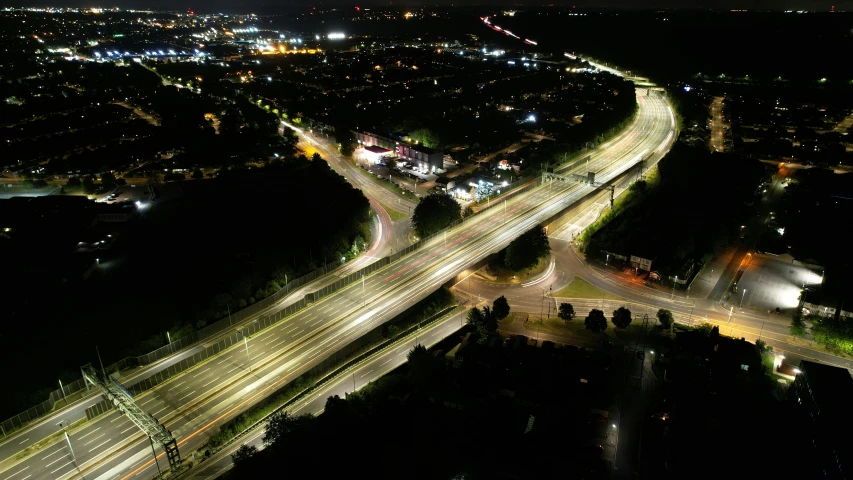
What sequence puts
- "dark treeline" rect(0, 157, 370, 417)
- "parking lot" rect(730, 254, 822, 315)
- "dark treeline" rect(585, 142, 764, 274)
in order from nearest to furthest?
"dark treeline" rect(0, 157, 370, 417) < "parking lot" rect(730, 254, 822, 315) < "dark treeline" rect(585, 142, 764, 274)

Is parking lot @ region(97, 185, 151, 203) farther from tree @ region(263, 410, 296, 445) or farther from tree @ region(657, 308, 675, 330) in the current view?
tree @ region(657, 308, 675, 330)

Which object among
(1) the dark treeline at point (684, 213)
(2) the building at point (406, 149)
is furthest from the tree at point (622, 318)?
(2) the building at point (406, 149)

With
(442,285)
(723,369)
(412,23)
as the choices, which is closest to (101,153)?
(442,285)

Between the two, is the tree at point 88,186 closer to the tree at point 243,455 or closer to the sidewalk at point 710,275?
the tree at point 243,455

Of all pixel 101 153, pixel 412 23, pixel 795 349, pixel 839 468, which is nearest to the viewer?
pixel 839 468

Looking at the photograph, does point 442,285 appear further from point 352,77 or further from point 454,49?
point 454,49

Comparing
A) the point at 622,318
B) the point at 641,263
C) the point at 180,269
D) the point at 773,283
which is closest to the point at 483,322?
the point at 622,318

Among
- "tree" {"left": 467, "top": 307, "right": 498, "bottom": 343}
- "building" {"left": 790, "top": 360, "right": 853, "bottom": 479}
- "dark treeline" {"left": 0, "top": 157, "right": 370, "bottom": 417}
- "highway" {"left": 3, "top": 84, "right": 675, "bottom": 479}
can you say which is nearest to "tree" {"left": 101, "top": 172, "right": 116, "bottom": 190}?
"dark treeline" {"left": 0, "top": 157, "right": 370, "bottom": 417}
